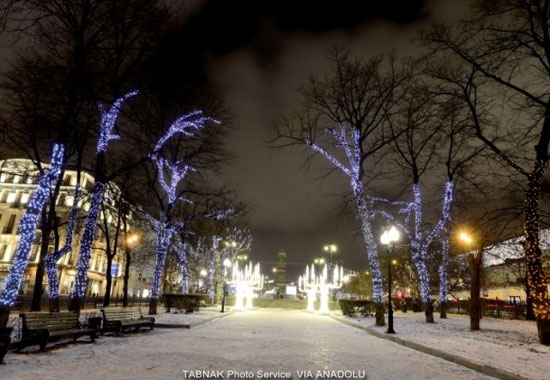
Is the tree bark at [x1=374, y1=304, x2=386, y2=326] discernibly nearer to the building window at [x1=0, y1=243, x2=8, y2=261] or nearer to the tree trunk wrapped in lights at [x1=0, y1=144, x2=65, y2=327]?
the tree trunk wrapped in lights at [x1=0, y1=144, x2=65, y2=327]

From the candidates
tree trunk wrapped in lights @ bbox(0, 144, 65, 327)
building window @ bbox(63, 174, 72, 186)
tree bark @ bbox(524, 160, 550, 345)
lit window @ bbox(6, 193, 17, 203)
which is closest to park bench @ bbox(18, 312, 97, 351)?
tree trunk wrapped in lights @ bbox(0, 144, 65, 327)

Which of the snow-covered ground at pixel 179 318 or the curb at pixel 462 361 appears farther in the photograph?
the snow-covered ground at pixel 179 318

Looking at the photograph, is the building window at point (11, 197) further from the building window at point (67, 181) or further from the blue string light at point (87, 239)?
the blue string light at point (87, 239)

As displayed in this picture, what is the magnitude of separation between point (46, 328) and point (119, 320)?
4.26 meters

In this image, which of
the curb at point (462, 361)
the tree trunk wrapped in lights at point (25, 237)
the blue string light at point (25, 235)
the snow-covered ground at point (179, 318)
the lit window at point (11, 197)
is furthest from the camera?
the lit window at point (11, 197)

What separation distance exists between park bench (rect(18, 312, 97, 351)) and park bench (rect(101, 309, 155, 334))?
63.2 inches

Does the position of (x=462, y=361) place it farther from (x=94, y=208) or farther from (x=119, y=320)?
(x=94, y=208)

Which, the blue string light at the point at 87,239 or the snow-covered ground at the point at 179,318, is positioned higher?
the blue string light at the point at 87,239

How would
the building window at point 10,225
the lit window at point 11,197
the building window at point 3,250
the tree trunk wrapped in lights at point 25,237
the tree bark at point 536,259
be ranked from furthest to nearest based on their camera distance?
the lit window at point 11,197
the building window at point 10,225
the building window at point 3,250
the tree bark at point 536,259
the tree trunk wrapped in lights at point 25,237

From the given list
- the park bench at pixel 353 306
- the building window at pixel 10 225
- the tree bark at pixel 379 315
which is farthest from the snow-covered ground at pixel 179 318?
the building window at pixel 10 225

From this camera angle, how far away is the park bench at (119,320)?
12.7m

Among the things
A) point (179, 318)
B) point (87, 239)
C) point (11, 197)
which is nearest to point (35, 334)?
point (87, 239)

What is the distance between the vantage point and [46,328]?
9.16m

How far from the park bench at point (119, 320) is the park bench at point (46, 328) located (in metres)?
1.61
